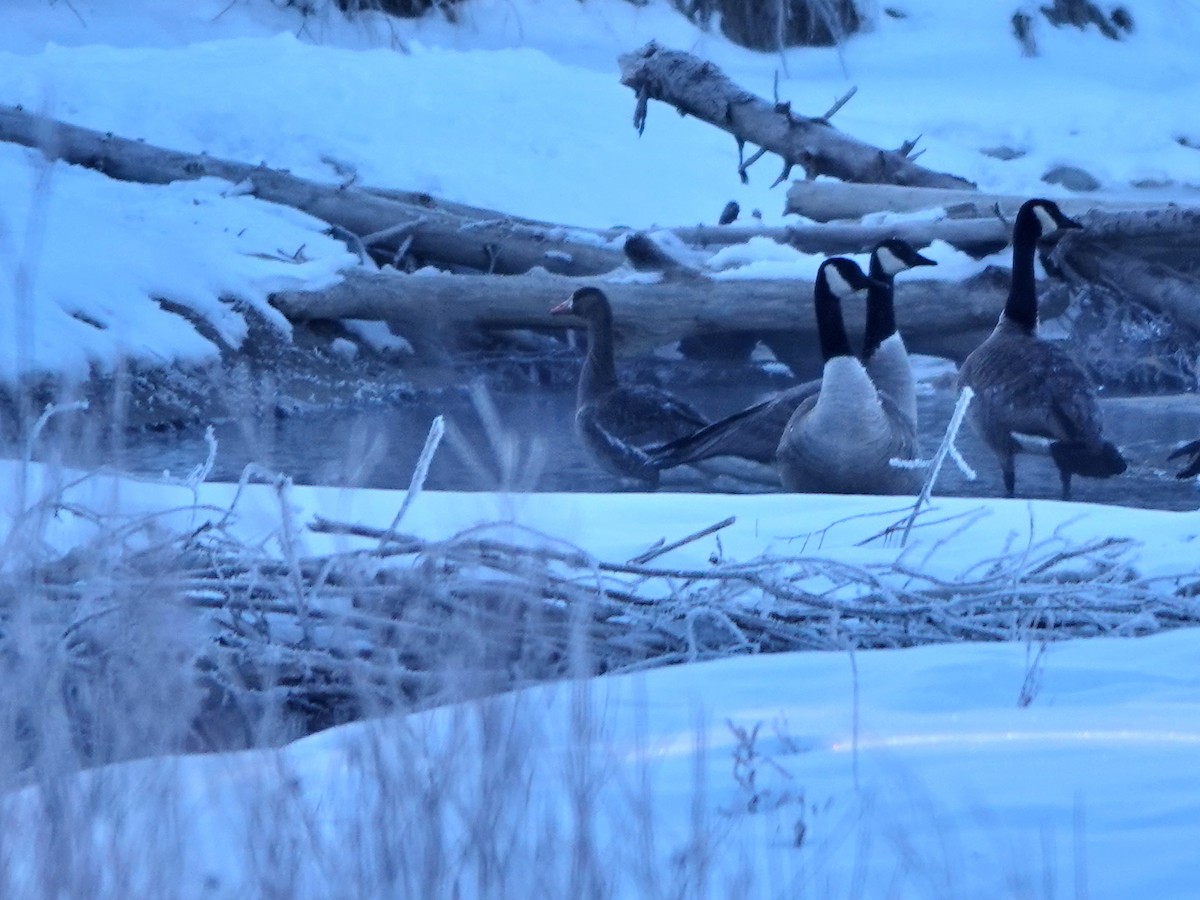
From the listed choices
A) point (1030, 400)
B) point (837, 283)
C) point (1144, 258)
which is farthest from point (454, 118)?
point (1030, 400)

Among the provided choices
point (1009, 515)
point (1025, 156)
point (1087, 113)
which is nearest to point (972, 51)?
point (1087, 113)

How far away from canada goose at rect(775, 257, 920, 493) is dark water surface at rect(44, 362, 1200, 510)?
81 cm

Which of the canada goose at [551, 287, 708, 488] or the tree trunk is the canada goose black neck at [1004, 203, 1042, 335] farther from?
the canada goose at [551, 287, 708, 488]

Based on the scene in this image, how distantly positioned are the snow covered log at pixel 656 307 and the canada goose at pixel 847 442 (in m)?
3.12

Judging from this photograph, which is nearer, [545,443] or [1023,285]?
[545,443]

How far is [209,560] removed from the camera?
4195 mm

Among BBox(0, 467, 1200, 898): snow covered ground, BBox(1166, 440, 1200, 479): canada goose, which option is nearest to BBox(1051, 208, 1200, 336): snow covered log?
BBox(1166, 440, 1200, 479): canada goose

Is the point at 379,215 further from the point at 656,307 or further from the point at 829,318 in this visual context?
the point at 829,318

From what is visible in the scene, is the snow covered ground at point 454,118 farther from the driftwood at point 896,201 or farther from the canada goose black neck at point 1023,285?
the canada goose black neck at point 1023,285

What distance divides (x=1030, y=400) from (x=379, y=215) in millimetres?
5629

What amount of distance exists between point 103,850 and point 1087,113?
69.8 feet

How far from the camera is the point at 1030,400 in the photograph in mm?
7957

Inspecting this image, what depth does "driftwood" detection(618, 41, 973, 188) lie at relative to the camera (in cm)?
1180

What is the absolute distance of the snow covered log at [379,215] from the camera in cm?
1170
